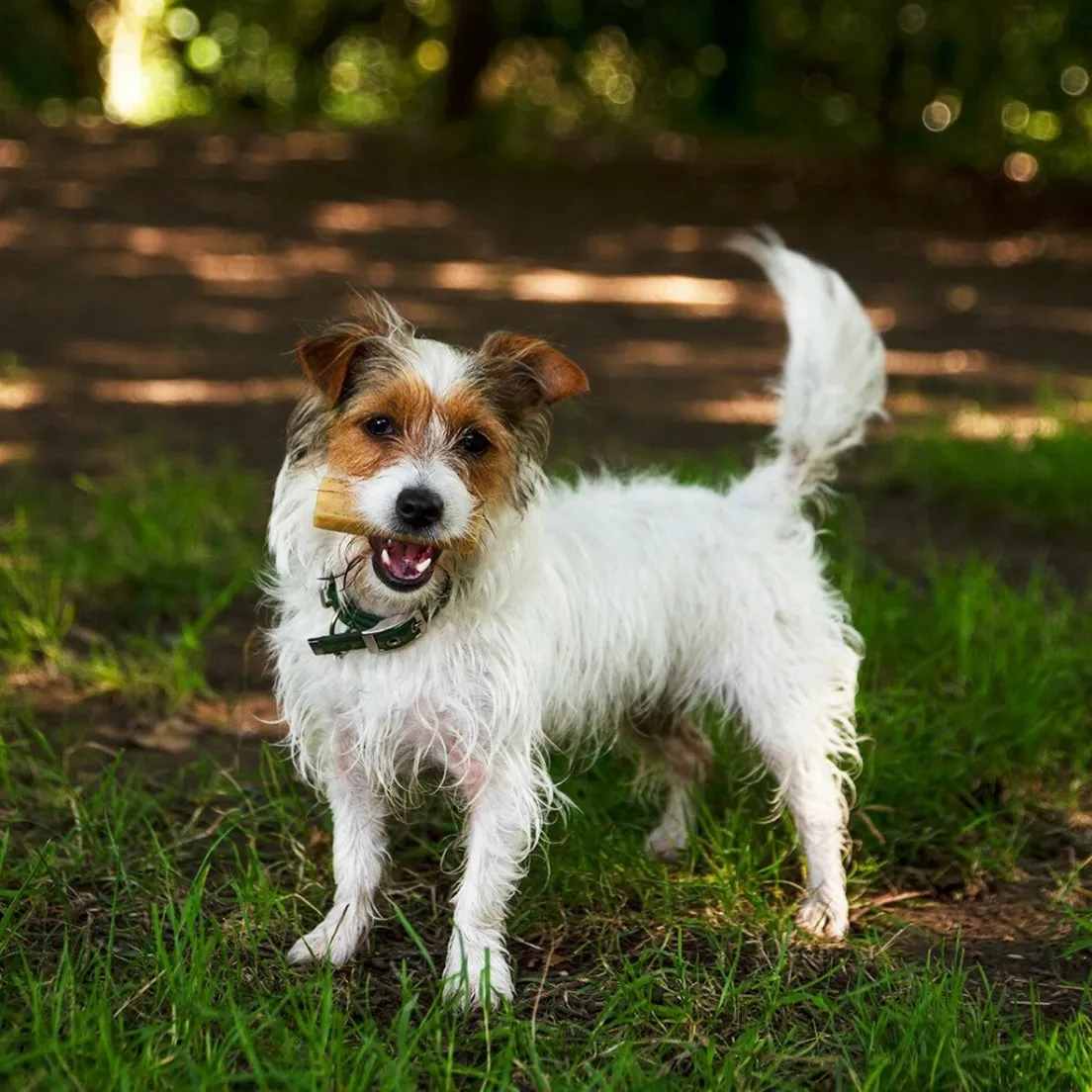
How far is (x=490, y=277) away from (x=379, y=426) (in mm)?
7571

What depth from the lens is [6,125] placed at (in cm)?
1184

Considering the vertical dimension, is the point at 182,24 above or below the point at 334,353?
below

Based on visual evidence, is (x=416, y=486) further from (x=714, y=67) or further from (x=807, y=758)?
(x=714, y=67)

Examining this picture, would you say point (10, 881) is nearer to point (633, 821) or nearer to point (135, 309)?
point (633, 821)

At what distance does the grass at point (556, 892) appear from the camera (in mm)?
2738

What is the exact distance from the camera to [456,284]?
10.2 metres

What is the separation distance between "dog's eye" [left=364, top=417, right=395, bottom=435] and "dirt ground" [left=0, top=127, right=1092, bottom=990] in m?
3.67

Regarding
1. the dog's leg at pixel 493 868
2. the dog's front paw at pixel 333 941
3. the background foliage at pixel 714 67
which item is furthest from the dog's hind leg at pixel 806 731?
the background foliage at pixel 714 67

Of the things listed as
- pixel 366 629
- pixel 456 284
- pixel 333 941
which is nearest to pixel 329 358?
pixel 366 629

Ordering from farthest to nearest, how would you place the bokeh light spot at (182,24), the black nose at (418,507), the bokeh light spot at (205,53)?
the bokeh light spot at (205,53), the bokeh light spot at (182,24), the black nose at (418,507)

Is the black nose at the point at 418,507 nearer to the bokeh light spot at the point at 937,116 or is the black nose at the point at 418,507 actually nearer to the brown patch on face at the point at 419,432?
the brown patch on face at the point at 419,432

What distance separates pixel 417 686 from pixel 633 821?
1.05 meters

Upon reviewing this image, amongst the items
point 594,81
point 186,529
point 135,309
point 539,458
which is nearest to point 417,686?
point 539,458

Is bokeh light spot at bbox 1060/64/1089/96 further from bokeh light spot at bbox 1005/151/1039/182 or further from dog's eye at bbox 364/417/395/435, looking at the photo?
dog's eye at bbox 364/417/395/435
